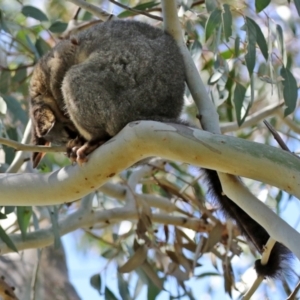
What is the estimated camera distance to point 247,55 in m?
3.64

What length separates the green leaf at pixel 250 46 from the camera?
3617 millimetres

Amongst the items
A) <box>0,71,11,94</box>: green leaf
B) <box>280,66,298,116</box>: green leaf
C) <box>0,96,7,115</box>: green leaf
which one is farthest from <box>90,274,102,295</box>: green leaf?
<box>280,66,298,116</box>: green leaf

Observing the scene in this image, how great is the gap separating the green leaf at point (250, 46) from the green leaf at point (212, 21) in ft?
0.51

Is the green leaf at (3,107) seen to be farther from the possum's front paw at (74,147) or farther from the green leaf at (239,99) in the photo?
the green leaf at (239,99)

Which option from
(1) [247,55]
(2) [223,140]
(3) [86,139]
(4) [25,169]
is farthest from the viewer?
(4) [25,169]

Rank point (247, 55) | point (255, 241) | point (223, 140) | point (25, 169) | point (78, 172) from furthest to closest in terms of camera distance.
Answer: point (25, 169)
point (247, 55)
point (255, 241)
point (78, 172)
point (223, 140)

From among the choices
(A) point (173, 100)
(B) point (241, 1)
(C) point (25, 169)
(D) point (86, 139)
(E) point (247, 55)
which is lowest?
(C) point (25, 169)

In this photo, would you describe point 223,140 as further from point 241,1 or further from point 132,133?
point 241,1

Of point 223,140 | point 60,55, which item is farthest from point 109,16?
point 223,140

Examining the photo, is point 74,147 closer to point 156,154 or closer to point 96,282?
point 156,154

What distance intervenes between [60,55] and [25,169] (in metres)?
1.64

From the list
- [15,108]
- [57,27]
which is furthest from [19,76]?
[15,108]

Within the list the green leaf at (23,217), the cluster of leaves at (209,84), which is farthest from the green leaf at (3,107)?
the green leaf at (23,217)

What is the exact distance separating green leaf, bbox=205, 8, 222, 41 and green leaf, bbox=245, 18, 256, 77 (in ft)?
0.51
